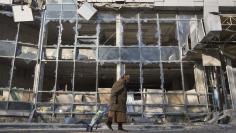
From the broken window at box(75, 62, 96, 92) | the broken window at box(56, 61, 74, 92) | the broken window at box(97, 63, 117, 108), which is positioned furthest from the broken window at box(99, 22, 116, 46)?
the broken window at box(56, 61, 74, 92)

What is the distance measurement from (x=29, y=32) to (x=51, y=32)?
1301mm

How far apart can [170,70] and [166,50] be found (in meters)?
1.56

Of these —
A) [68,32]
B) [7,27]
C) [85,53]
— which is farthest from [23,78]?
[85,53]

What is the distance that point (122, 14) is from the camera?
20.8 metres

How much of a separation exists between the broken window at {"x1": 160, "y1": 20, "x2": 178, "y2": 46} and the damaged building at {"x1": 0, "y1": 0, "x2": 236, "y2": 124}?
58 millimetres

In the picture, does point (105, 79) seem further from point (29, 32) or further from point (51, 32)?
point (29, 32)

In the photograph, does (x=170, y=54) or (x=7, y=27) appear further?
(x=7, y=27)

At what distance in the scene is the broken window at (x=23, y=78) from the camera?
1877 cm

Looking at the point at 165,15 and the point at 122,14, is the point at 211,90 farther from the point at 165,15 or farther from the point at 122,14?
the point at 122,14

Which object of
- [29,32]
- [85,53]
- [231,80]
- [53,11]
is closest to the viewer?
[231,80]

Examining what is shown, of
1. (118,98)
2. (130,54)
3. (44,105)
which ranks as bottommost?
(44,105)

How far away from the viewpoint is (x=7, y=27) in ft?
68.7

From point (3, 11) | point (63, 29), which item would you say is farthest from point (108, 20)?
point (3, 11)

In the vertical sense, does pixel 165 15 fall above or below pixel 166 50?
above
